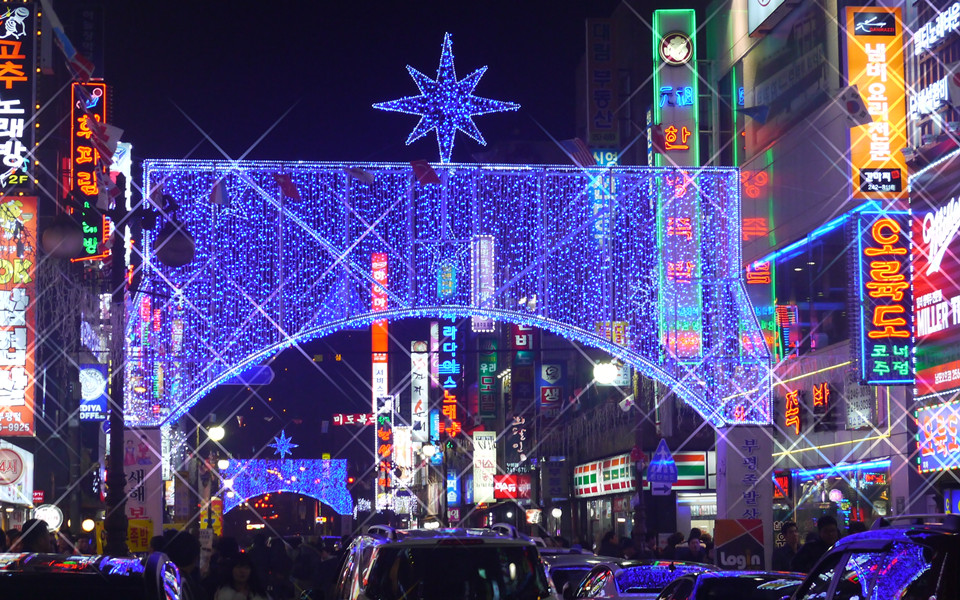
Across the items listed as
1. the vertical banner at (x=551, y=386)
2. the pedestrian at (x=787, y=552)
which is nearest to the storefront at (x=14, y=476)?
the pedestrian at (x=787, y=552)

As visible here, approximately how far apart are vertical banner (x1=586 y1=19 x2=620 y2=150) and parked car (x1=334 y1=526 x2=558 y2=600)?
34.0 meters

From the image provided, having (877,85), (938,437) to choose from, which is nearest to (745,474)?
(938,437)

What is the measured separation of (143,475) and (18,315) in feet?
23.3

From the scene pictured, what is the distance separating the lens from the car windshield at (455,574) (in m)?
9.51

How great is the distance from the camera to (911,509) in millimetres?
25422

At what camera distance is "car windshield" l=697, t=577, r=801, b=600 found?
11.3 metres

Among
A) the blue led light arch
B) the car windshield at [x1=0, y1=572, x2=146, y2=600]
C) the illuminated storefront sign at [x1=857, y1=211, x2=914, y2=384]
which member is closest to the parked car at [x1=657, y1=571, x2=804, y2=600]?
the car windshield at [x1=0, y1=572, x2=146, y2=600]

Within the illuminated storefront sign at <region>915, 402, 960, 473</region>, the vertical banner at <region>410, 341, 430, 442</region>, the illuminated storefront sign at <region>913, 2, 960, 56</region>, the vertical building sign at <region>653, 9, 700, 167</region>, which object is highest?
the vertical building sign at <region>653, 9, 700, 167</region>

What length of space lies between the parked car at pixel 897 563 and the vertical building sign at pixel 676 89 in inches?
1071

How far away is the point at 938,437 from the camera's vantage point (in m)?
24.5

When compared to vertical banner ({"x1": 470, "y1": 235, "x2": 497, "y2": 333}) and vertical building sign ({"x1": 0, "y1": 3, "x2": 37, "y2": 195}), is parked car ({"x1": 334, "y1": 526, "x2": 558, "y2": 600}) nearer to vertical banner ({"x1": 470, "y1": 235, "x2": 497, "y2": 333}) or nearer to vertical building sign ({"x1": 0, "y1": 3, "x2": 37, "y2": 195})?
vertical banner ({"x1": 470, "y1": 235, "x2": 497, "y2": 333})

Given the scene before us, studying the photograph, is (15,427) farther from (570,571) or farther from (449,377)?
(449,377)

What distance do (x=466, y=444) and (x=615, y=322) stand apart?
52483mm

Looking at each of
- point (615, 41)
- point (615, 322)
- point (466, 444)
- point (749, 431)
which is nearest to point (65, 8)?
point (615, 41)
